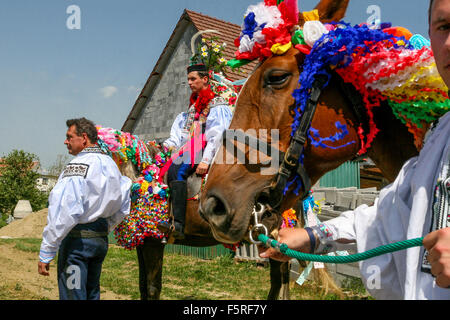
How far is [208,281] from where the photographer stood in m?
8.02

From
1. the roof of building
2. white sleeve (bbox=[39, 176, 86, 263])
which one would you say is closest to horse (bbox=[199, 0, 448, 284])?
white sleeve (bbox=[39, 176, 86, 263])

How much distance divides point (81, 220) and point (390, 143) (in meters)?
2.91

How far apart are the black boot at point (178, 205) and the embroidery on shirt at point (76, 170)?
113 centimetres

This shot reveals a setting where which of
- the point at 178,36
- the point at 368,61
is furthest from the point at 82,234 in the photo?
the point at 178,36

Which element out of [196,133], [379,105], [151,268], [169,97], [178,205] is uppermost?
[169,97]

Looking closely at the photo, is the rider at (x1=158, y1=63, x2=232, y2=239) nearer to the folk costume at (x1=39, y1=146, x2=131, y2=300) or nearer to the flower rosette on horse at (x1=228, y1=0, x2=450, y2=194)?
the folk costume at (x1=39, y1=146, x2=131, y2=300)

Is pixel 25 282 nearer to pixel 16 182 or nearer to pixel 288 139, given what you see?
pixel 288 139

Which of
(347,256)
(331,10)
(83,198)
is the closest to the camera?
(347,256)

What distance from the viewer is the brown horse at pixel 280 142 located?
179 cm

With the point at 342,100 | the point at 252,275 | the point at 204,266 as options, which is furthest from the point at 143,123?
the point at 342,100

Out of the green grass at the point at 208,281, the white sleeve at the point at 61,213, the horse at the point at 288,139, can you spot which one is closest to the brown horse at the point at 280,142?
the horse at the point at 288,139

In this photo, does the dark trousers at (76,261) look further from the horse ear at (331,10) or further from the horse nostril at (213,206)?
the horse ear at (331,10)

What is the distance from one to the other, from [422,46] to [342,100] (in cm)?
45

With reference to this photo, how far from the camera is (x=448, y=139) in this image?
120cm
